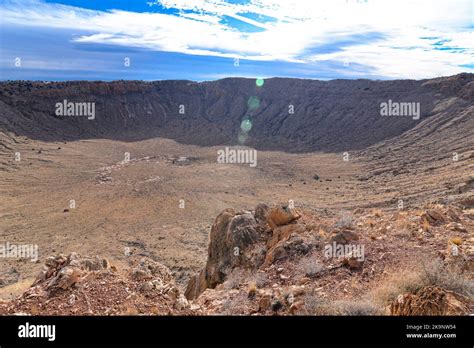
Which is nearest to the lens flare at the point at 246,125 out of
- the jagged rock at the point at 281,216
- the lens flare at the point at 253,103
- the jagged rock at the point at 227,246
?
the lens flare at the point at 253,103

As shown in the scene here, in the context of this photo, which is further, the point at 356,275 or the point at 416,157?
the point at 416,157

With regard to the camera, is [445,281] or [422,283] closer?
[445,281]

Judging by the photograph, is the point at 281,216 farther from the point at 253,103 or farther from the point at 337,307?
the point at 253,103

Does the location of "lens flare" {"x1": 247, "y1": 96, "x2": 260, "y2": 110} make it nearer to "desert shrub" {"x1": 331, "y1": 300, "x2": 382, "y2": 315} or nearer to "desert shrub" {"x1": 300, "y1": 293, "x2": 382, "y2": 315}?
"desert shrub" {"x1": 300, "y1": 293, "x2": 382, "y2": 315}

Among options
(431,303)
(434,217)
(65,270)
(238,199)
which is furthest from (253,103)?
(431,303)

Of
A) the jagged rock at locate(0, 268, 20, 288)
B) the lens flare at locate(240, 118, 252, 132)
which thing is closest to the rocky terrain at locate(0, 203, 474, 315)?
the jagged rock at locate(0, 268, 20, 288)
